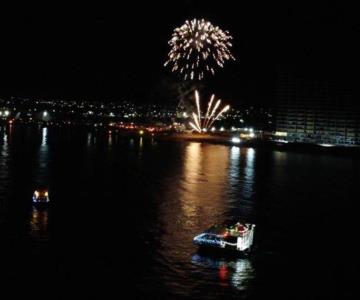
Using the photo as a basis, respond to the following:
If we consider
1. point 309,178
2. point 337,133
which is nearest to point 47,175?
point 309,178

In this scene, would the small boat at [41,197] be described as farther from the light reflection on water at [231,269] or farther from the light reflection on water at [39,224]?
the light reflection on water at [231,269]

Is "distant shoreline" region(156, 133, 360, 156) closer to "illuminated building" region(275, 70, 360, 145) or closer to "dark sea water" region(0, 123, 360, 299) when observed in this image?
"illuminated building" region(275, 70, 360, 145)

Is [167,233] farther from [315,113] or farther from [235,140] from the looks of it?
[315,113]

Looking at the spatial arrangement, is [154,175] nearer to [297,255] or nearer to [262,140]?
[297,255]

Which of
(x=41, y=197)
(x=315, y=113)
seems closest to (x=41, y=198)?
(x=41, y=197)

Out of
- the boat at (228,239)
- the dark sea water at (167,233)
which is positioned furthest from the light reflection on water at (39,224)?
the boat at (228,239)
